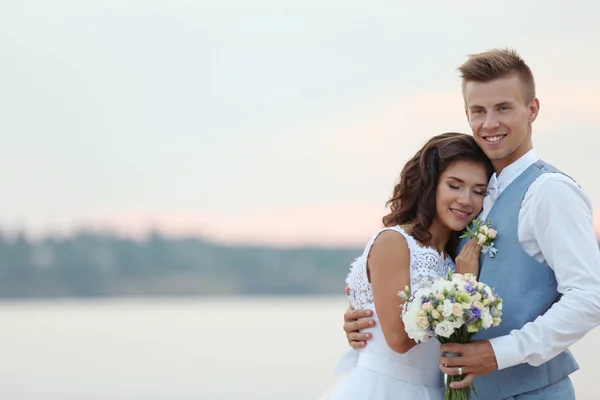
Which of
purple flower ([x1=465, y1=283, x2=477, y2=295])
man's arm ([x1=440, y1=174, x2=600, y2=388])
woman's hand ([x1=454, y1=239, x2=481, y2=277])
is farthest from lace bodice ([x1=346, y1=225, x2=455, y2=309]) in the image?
man's arm ([x1=440, y1=174, x2=600, y2=388])

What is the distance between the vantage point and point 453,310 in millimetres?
3768

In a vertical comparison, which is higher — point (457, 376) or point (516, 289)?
point (516, 289)

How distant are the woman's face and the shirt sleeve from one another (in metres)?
0.41

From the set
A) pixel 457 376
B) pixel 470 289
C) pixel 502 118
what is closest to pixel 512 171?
pixel 502 118

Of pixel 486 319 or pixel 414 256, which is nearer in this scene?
pixel 486 319

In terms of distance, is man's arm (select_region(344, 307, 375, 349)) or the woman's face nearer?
the woman's face

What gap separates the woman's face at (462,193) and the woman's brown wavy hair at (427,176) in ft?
0.13

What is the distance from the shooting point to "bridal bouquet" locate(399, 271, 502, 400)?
3.78m

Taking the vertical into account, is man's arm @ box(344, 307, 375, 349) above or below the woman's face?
below

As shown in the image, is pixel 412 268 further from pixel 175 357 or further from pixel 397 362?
pixel 175 357

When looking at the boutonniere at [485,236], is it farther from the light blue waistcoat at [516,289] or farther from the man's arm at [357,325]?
the man's arm at [357,325]

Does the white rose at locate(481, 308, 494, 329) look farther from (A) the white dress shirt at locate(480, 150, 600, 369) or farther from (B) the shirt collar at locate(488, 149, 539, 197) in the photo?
(B) the shirt collar at locate(488, 149, 539, 197)

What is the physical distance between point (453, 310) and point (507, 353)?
0.30m

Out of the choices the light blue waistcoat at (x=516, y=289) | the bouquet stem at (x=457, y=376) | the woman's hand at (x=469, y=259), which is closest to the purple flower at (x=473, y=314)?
the bouquet stem at (x=457, y=376)
